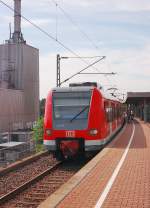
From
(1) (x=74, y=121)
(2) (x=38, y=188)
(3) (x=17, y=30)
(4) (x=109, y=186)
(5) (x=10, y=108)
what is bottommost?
(2) (x=38, y=188)

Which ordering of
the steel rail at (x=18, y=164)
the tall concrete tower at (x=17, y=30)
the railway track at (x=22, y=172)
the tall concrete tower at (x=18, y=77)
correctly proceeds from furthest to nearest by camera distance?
the tall concrete tower at (x=17, y=30) → the tall concrete tower at (x=18, y=77) → the steel rail at (x=18, y=164) → the railway track at (x=22, y=172)

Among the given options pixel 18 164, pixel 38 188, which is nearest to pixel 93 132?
pixel 18 164

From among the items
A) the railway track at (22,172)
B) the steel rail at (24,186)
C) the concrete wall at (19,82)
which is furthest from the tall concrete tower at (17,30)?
Result: the steel rail at (24,186)

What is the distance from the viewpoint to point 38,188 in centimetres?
1347

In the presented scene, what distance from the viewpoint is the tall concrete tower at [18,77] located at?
58094 millimetres

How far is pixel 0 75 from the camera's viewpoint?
6038 centimetres

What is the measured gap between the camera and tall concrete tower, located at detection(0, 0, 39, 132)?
5809 cm

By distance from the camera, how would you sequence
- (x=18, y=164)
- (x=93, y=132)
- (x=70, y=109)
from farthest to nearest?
(x=70, y=109) → (x=93, y=132) → (x=18, y=164)

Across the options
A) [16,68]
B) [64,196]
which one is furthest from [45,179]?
[16,68]

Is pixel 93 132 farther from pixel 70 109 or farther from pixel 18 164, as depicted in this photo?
pixel 18 164

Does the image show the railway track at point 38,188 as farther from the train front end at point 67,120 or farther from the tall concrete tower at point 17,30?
the tall concrete tower at point 17,30

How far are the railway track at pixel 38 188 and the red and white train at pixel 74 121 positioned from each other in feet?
2.65

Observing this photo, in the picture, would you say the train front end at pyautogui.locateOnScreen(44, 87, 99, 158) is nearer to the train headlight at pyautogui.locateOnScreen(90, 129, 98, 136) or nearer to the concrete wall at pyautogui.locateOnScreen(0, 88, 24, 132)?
the train headlight at pyautogui.locateOnScreen(90, 129, 98, 136)

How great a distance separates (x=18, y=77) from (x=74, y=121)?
43.3 m
